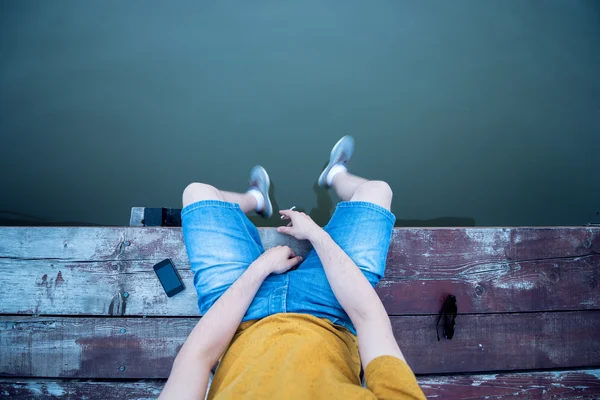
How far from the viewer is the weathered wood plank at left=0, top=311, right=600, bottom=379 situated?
4.02 feet

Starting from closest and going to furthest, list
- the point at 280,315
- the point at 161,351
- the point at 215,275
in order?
1. the point at 280,315
2. the point at 215,275
3. the point at 161,351

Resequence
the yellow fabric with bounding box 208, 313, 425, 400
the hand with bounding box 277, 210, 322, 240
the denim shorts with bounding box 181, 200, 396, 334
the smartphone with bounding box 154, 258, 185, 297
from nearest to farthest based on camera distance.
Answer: the yellow fabric with bounding box 208, 313, 425, 400
the denim shorts with bounding box 181, 200, 396, 334
the hand with bounding box 277, 210, 322, 240
the smartphone with bounding box 154, 258, 185, 297

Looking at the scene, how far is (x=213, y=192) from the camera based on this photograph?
41.2 inches

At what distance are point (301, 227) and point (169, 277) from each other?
22.1 inches

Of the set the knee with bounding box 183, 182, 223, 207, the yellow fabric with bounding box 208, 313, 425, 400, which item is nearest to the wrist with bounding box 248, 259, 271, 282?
the yellow fabric with bounding box 208, 313, 425, 400

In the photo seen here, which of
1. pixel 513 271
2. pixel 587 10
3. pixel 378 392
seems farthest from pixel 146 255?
pixel 587 10

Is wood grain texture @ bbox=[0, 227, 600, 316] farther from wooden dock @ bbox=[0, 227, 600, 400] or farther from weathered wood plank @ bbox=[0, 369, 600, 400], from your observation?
weathered wood plank @ bbox=[0, 369, 600, 400]

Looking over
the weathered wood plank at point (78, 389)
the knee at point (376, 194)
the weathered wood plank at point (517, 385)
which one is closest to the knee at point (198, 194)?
the knee at point (376, 194)

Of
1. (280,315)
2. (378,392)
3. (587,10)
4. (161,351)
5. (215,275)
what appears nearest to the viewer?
(378,392)

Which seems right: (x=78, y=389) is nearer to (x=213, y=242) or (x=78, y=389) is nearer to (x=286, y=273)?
(x=213, y=242)

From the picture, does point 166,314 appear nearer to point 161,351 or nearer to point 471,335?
point 161,351

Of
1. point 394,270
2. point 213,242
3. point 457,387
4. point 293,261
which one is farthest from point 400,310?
point 213,242

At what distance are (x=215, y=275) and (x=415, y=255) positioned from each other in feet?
2.48

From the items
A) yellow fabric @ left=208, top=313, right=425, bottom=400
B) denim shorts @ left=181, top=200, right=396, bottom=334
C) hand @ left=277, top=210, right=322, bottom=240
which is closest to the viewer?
yellow fabric @ left=208, top=313, right=425, bottom=400
